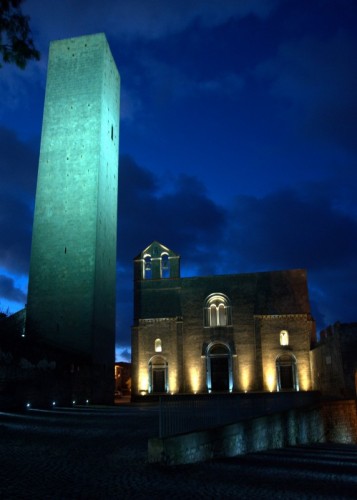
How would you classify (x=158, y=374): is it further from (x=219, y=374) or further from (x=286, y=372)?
(x=286, y=372)

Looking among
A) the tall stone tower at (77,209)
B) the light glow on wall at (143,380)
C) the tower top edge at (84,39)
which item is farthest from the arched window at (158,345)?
Result: the tower top edge at (84,39)

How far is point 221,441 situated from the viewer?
1027 cm

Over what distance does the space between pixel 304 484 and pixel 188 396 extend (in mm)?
24590

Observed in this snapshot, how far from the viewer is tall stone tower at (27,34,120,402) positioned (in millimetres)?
28438

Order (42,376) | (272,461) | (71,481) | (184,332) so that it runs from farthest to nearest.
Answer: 1. (184,332)
2. (42,376)
3. (272,461)
4. (71,481)

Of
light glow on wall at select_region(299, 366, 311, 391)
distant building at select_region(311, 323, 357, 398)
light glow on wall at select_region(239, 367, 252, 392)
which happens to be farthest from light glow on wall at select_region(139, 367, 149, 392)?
distant building at select_region(311, 323, 357, 398)

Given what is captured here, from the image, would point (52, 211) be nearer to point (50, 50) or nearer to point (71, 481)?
point (50, 50)

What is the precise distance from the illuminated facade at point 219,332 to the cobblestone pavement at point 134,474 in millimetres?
23187

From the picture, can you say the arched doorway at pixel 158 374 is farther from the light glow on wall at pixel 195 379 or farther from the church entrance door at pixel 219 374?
the church entrance door at pixel 219 374

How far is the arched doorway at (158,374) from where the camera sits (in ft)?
114

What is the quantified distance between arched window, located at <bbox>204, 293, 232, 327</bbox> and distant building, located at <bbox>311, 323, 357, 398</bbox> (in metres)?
8.29

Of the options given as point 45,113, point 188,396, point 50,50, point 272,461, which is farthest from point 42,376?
point 50,50

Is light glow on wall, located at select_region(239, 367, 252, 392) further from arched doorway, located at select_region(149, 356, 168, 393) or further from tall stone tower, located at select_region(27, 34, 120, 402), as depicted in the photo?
tall stone tower, located at select_region(27, 34, 120, 402)

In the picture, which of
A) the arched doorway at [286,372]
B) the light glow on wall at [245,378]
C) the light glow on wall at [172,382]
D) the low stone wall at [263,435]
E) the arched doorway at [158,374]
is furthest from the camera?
the arched doorway at [158,374]
